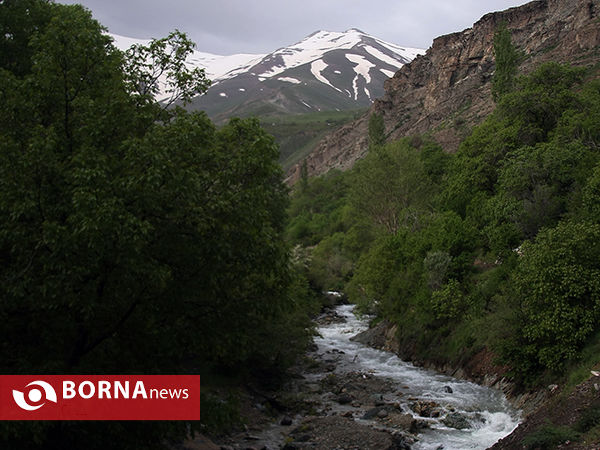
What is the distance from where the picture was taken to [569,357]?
1862cm

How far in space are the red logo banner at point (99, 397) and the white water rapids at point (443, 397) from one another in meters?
10.2

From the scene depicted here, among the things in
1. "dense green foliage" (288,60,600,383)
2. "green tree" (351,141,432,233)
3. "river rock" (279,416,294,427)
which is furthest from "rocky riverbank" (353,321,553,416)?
"green tree" (351,141,432,233)

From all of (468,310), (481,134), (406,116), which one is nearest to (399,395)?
(468,310)

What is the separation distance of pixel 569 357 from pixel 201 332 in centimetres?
1535

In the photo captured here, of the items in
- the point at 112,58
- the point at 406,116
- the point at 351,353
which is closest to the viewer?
the point at 112,58

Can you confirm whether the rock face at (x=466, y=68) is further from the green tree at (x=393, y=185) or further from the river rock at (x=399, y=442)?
the river rock at (x=399, y=442)

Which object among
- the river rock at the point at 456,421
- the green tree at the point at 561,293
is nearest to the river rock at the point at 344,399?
the river rock at the point at 456,421

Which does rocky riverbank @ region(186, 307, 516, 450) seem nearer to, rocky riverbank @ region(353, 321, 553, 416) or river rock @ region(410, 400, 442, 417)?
river rock @ region(410, 400, 442, 417)

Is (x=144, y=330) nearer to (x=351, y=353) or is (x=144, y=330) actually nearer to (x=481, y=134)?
(x=351, y=353)

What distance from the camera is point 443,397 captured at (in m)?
22.6

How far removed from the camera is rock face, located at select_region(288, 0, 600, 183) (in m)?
70.6

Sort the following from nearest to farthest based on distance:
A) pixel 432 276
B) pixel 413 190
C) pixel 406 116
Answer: pixel 432 276, pixel 413 190, pixel 406 116

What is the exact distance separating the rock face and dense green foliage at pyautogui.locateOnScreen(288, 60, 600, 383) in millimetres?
33005

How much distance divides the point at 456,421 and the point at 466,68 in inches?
3547
